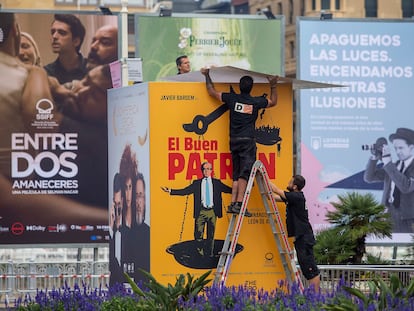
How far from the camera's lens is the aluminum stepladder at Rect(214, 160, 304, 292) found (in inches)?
574

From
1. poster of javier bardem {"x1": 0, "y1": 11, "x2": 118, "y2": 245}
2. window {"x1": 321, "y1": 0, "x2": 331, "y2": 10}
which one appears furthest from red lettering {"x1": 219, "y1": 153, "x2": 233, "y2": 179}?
window {"x1": 321, "y1": 0, "x2": 331, "y2": 10}

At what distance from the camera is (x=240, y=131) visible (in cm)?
1458

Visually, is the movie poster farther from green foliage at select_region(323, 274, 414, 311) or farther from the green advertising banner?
the green advertising banner

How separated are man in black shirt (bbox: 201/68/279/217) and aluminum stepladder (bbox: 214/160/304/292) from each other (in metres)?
0.08

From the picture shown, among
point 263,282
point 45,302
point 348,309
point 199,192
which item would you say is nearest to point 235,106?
point 199,192

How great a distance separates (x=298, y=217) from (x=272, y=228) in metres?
0.31

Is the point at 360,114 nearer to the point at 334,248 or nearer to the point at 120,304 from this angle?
the point at 334,248

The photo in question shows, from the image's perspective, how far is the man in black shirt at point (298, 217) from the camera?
49.3 feet

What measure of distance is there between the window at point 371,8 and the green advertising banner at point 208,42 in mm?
76268

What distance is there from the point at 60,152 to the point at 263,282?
19.1 meters

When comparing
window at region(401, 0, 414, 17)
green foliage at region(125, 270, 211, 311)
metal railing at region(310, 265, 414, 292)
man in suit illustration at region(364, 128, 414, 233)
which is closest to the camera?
green foliage at region(125, 270, 211, 311)

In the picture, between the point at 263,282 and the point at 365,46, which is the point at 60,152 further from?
the point at 263,282

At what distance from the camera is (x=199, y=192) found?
580 inches

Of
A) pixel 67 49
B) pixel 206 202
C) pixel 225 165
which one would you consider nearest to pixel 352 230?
pixel 225 165
